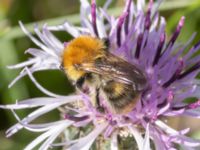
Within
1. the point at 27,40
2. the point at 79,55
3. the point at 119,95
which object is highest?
the point at 27,40

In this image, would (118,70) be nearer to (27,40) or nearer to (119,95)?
(119,95)

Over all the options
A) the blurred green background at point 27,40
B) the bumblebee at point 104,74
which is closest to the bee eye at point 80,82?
the bumblebee at point 104,74

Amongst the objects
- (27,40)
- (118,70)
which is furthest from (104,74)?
(27,40)

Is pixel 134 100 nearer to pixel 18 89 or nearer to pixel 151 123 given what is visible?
pixel 151 123

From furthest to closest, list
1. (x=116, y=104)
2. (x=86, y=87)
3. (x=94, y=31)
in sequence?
(x=94, y=31) → (x=86, y=87) → (x=116, y=104)

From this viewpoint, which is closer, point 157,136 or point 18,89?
point 157,136

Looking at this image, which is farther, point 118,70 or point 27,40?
point 27,40

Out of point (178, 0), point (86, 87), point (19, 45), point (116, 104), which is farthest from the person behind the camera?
A: point (19, 45)

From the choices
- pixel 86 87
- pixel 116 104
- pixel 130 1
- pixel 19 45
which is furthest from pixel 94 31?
pixel 19 45
